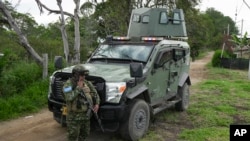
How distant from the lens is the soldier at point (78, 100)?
16.7 ft

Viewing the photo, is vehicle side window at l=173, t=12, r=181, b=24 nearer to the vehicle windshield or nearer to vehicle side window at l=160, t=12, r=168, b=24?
vehicle side window at l=160, t=12, r=168, b=24

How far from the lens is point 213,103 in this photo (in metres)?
9.94

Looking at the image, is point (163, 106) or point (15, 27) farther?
point (15, 27)

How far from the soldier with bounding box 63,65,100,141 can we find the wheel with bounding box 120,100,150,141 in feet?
2.73

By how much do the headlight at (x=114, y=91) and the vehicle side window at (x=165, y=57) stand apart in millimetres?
1687

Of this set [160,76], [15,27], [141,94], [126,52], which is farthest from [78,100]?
[15,27]

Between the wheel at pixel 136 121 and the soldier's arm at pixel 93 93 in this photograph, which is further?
the wheel at pixel 136 121

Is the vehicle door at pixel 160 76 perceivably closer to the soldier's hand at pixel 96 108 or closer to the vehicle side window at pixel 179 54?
the vehicle side window at pixel 179 54

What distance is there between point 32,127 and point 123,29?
39.8ft

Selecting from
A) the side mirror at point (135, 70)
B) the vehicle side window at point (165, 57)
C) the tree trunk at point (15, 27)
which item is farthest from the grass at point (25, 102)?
the side mirror at point (135, 70)

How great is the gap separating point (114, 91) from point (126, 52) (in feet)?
5.64

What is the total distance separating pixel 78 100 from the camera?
5.14 meters

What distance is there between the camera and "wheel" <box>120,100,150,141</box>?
596 cm

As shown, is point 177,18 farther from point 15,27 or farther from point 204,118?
point 15,27
